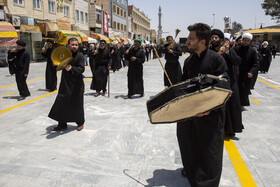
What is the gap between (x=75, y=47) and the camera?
4641 mm

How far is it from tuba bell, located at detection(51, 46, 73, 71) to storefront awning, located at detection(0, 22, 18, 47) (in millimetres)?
16640

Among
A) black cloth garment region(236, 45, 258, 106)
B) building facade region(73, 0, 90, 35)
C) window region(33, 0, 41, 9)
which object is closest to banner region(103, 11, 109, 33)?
building facade region(73, 0, 90, 35)

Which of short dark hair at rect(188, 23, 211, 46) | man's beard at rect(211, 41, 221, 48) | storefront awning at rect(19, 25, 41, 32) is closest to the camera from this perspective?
short dark hair at rect(188, 23, 211, 46)

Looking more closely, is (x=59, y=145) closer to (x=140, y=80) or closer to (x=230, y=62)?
(x=230, y=62)

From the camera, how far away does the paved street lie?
9.93 ft

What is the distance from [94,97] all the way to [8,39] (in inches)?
568

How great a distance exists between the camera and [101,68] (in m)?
8.39

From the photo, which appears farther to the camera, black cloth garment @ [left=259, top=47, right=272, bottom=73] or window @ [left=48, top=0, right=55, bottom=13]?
window @ [left=48, top=0, right=55, bottom=13]

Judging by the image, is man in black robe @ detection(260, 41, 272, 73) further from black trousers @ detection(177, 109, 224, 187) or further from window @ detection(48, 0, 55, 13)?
window @ detection(48, 0, 55, 13)

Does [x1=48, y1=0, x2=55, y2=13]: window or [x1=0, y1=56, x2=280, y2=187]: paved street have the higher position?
[x1=48, y1=0, x2=55, y2=13]: window

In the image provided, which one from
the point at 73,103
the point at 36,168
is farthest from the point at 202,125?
the point at 73,103

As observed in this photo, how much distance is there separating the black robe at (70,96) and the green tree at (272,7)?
166 feet

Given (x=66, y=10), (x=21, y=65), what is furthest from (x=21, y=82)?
(x=66, y=10)

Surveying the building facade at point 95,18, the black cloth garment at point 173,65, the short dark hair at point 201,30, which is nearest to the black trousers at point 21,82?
the black cloth garment at point 173,65
